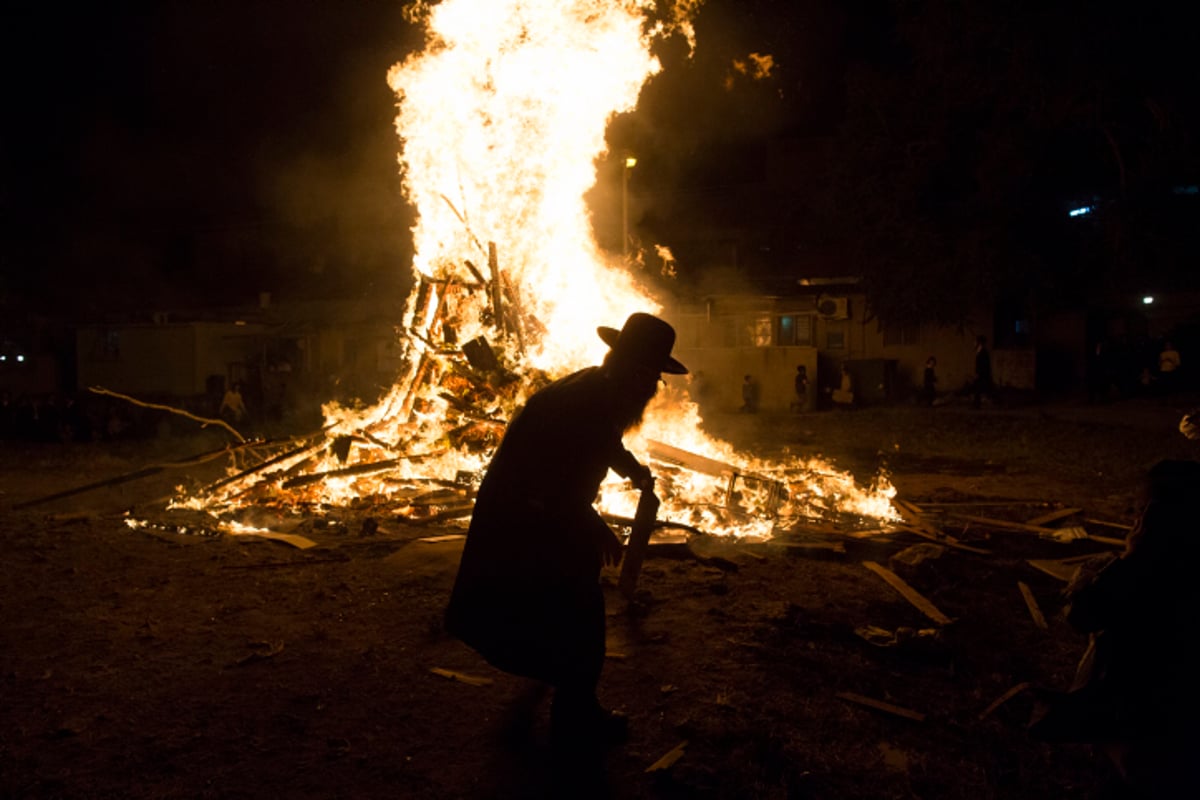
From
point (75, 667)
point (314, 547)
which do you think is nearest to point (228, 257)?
point (314, 547)

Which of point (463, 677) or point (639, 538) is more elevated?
point (639, 538)

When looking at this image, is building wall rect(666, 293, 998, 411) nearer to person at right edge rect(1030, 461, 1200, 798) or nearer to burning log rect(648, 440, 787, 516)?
burning log rect(648, 440, 787, 516)

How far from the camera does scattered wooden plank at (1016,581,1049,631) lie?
543 cm

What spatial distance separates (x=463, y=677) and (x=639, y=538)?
1348mm

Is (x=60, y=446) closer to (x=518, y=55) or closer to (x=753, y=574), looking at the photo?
(x=518, y=55)

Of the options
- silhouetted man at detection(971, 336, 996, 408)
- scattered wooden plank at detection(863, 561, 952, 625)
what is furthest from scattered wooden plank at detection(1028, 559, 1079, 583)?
→ silhouetted man at detection(971, 336, 996, 408)

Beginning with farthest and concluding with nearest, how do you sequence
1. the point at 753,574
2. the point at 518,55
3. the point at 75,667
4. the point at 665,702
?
the point at 518,55, the point at 753,574, the point at 75,667, the point at 665,702

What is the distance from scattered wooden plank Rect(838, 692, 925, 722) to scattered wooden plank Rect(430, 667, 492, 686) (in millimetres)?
1955

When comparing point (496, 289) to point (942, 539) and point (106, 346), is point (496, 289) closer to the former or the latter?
point (942, 539)

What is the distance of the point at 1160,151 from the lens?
1981 cm

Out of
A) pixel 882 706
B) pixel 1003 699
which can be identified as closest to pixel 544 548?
pixel 882 706

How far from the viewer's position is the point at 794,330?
26359 mm

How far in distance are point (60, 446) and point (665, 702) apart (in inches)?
680

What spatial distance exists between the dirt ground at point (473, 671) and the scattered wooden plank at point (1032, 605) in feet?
0.16
